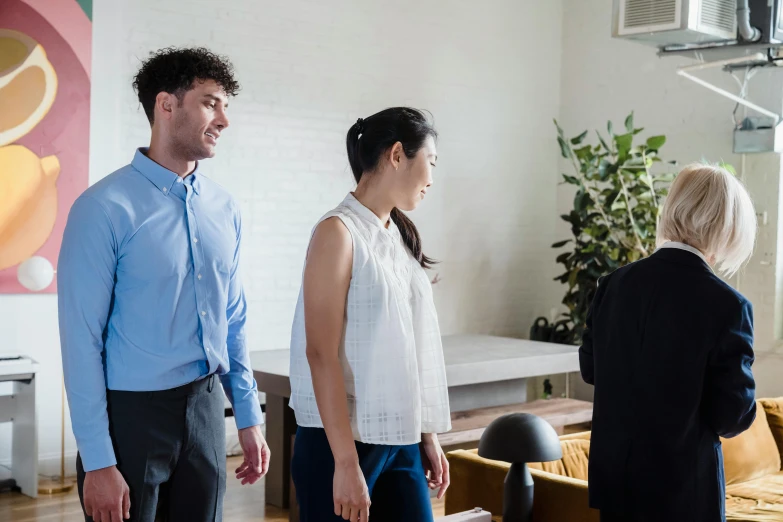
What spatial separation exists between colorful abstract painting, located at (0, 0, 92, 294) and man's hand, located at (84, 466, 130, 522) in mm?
3112

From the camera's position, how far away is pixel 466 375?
15.3ft

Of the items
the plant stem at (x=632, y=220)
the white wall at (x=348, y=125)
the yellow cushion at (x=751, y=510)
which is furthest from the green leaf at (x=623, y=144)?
the yellow cushion at (x=751, y=510)

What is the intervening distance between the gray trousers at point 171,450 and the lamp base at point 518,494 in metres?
1.20

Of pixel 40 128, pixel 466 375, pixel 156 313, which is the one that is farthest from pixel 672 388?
pixel 40 128

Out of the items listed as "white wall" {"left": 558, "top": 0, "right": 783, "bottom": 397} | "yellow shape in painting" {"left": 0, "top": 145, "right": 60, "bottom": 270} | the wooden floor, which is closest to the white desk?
the wooden floor

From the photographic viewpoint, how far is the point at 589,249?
625 cm

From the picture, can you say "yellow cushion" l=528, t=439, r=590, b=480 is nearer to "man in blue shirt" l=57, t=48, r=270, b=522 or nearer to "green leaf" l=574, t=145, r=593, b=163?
"man in blue shirt" l=57, t=48, r=270, b=522

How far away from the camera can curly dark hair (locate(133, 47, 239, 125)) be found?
5.86ft

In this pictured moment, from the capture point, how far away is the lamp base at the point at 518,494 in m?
2.77

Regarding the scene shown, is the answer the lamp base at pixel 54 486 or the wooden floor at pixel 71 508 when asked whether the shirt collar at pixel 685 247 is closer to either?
the wooden floor at pixel 71 508

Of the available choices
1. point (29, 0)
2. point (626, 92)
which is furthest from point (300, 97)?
point (626, 92)

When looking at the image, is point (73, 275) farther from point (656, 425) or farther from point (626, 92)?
point (626, 92)

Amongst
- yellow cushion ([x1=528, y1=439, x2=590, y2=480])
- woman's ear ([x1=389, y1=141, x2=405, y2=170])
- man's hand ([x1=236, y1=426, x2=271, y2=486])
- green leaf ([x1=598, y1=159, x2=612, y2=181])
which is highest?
green leaf ([x1=598, y1=159, x2=612, y2=181])

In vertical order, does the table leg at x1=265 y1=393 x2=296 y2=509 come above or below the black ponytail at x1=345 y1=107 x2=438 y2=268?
below
